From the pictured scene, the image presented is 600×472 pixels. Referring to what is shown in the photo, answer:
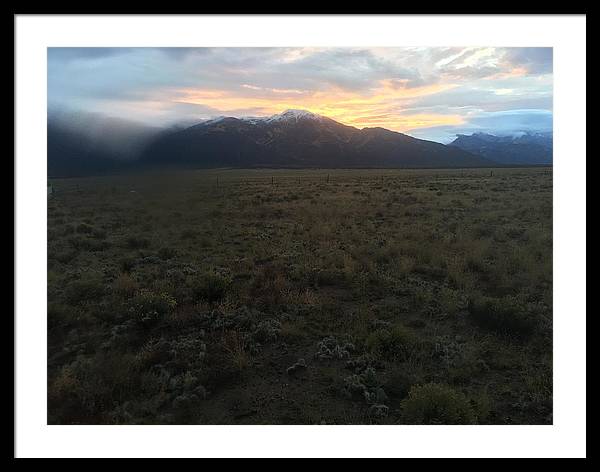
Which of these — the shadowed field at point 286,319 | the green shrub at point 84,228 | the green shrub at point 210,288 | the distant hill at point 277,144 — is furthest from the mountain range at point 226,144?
the green shrub at point 210,288

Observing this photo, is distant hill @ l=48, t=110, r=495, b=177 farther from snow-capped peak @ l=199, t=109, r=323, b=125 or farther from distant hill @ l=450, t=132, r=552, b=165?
distant hill @ l=450, t=132, r=552, b=165

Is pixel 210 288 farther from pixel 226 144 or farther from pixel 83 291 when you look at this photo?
pixel 226 144

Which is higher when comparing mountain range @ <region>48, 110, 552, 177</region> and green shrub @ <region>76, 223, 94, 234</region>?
mountain range @ <region>48, 110, 552, 177</region>

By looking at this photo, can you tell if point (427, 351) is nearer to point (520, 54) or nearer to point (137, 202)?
point (520, 54)

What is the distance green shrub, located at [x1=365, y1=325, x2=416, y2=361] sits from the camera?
190 inches

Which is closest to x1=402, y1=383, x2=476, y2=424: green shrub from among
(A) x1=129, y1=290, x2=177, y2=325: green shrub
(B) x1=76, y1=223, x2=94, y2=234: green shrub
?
(A) x1=129, y1=290, x2=177, y2=325: green shrub

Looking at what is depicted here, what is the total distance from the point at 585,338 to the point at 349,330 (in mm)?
2852

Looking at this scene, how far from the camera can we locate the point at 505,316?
5.48m

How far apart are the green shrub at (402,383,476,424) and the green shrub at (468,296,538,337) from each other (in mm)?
1844

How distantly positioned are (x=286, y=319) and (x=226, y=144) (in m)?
4.89

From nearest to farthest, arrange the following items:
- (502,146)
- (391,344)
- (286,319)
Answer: (391,344), (286,319), (502,146)

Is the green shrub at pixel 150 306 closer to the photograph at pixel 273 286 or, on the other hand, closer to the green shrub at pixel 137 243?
the photograph at pixel 273 286

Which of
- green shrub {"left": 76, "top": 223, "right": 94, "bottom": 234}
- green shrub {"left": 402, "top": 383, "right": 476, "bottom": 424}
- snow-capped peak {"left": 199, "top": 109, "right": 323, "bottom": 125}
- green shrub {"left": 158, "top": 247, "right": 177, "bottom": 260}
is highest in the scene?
snow-capped peak {"left": 199, "top": 109, "right": 323, "bottom": 125}

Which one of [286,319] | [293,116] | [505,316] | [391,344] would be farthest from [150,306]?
[505,316]
